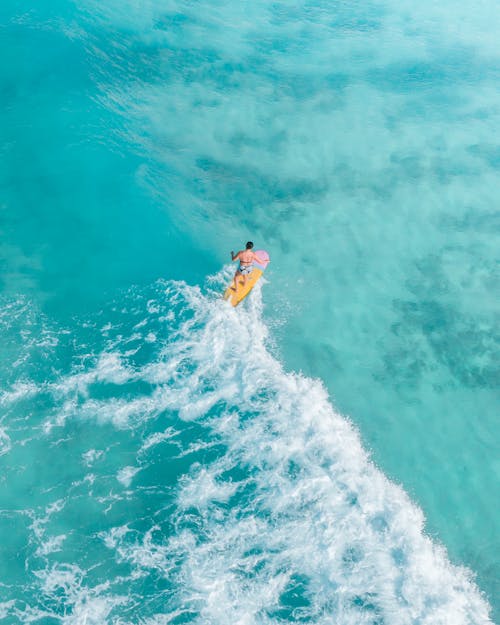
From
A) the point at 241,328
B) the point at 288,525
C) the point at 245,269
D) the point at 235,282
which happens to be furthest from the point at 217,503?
the point at 245,269

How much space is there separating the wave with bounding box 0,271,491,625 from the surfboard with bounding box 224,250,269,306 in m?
0.89

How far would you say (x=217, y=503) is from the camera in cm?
1140

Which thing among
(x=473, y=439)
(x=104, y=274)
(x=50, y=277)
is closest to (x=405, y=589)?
(x=473, y=439)

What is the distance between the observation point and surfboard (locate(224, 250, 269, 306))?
47.1 feet

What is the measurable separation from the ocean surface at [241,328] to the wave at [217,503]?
2.0 inches

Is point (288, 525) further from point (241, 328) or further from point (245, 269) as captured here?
point (245, 269)

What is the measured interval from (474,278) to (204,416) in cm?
946

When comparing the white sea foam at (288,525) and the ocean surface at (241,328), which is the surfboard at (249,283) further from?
the white sea foam at (288,525)

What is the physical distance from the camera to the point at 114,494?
11.5 meters

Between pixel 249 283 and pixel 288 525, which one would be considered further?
pixel 249 283

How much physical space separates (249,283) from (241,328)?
1.36 metres

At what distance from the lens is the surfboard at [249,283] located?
47.1 feet

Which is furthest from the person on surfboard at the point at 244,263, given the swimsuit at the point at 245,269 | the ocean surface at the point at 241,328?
the ocean surface at the point at 241,328

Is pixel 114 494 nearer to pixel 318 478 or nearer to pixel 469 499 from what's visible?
pixel 318 478
